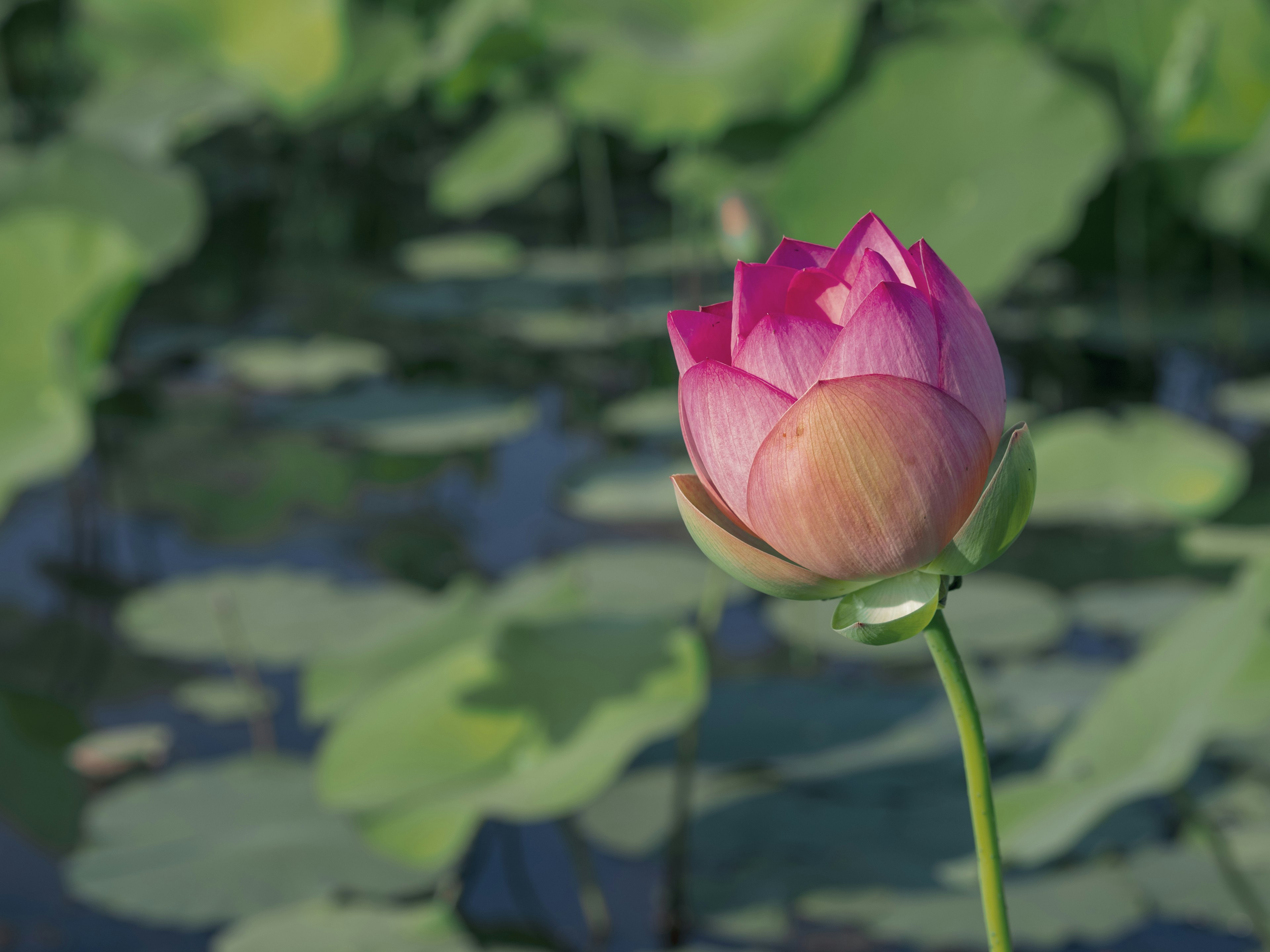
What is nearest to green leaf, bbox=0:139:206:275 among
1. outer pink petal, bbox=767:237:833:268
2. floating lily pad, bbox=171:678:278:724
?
floating lily pad, bbox=171:678:278:724

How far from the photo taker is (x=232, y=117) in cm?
265

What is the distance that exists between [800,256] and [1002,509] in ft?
0.28

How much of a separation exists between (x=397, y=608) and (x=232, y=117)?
1707 millimetres

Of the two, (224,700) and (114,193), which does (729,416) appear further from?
(114,193)

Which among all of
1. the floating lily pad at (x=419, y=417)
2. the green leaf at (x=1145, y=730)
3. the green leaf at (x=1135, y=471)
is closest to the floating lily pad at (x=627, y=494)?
the floating lily pad at (x=419, y=417)

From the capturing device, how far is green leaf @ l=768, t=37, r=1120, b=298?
1.82 m

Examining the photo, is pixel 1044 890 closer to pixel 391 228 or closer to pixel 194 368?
pixel 194 368

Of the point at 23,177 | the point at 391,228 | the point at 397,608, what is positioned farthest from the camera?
the point at 391,228

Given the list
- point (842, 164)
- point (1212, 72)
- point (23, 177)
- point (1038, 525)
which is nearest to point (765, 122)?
point (842, 164)

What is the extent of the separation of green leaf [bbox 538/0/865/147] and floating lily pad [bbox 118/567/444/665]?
0.95 m

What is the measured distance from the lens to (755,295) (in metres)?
0.29

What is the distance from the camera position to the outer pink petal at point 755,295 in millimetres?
280

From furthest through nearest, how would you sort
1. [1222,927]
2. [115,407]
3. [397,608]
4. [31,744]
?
[115,407] < [397,608] < [31,744] < [1222,927]

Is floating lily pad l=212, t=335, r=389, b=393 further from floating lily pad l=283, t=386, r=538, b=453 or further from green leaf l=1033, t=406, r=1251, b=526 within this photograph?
green leaf l=1033, t=406, r=1251, b=526
